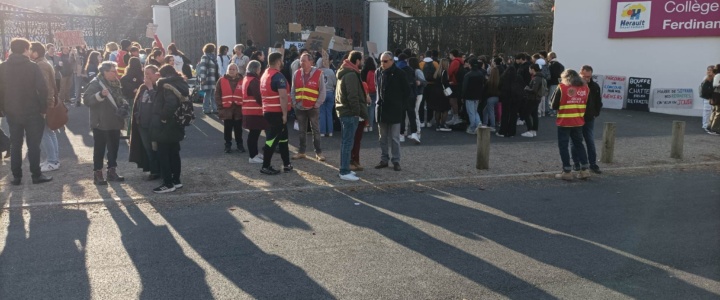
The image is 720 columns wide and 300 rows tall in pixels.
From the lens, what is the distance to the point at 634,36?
59.7 feet

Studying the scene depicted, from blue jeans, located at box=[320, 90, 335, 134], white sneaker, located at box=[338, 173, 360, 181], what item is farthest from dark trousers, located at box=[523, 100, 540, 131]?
white sneaker, located at box=[338, 173, 360, 181]

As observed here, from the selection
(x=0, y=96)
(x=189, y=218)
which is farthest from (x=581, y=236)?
(x=0, y=96)

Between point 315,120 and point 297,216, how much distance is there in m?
3.48

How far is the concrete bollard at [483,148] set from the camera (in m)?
9.23

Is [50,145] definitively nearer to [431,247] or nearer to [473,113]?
[431,247]

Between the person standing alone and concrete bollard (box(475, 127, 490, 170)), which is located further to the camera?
concrete bollard (box(475, 127, 490, 170))

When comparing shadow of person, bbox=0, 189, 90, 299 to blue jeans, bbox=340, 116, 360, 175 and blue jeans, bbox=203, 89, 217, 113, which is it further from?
blue jeans, bbox=203, 89, 217, 113

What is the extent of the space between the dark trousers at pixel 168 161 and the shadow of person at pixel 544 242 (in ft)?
8.33

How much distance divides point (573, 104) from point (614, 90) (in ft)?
36.8

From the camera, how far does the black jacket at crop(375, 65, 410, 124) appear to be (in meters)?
8.84

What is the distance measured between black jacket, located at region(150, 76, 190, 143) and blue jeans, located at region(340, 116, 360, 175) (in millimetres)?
2266

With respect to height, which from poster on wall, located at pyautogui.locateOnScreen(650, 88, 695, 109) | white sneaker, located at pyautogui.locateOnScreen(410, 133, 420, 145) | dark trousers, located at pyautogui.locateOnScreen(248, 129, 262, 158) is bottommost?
white sneaker, located at pyautogui.locateOnScreen(410, 133, 420, 145)

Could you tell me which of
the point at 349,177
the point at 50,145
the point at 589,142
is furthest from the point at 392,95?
the point at 50,145

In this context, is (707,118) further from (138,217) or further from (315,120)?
(138,217)
